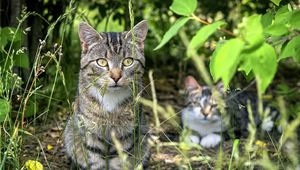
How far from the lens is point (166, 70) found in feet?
21.3

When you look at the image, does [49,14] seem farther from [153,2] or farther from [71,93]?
[153,2]

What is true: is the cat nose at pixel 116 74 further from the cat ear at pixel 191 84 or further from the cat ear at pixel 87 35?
the cat ear at pixel 191 84

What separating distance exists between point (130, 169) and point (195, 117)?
1390mm

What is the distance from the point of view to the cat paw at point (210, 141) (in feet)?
15.5

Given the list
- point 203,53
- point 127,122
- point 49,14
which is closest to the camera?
point 127,122

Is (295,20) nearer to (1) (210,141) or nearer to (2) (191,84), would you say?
(1) (210,141)

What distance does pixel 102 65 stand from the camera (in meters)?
3.51

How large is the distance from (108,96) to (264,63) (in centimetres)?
186

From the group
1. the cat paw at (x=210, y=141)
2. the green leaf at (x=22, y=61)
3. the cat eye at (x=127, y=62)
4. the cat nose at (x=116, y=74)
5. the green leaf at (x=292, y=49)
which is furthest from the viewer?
the cat paw at (x=210, y=141)

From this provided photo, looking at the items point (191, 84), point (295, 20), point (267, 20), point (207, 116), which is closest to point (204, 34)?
point (295, 20)

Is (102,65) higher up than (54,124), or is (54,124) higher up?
(102,65)

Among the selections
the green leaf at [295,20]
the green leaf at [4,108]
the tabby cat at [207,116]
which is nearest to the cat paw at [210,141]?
the tabby cat at [207,116]

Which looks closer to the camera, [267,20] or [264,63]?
[264,63]

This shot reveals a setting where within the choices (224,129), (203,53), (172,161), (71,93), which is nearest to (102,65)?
(172,161)
